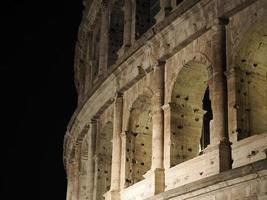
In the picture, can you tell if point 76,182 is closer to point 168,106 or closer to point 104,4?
point 104,4

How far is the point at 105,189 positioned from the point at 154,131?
484 centimetres

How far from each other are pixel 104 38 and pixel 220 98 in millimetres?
8640

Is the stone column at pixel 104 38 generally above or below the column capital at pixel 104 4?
below

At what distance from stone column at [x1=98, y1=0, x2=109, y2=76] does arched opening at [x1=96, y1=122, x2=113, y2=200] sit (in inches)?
81.2

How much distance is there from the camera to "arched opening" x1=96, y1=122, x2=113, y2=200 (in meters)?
20.0

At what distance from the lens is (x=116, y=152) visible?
17.9 m

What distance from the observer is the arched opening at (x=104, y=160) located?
20016 mm

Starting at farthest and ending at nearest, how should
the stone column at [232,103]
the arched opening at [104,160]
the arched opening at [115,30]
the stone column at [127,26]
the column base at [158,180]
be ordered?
the arched opening at [115,30] < the arched opening at [104,160] < the stone column at [127,26] < the column base at [158,180] < the stone column at [232,103]

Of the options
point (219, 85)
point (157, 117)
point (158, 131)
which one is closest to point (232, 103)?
point (219, 85)

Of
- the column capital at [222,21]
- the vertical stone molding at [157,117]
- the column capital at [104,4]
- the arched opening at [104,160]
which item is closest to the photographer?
the column capital at [222,21]

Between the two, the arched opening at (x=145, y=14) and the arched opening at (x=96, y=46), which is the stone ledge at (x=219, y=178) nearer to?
the arched opening at (x=145, y=14)

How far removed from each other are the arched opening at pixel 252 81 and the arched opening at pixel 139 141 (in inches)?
167

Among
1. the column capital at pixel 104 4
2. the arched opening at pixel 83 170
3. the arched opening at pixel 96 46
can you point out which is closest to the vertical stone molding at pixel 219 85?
the column capital at pixel 104 4

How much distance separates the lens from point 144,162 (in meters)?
17.8
